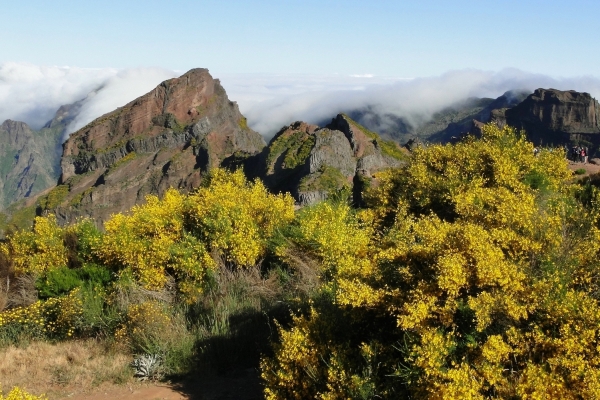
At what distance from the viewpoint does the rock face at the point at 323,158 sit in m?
62.9

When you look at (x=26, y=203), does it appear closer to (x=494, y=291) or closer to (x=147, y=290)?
(x=147, y=290)

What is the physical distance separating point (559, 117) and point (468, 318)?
4947 inches

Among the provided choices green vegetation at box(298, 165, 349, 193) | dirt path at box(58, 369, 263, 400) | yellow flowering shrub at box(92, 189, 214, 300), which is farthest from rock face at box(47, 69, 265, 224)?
dirt path at box(58, 369, 263, 400)

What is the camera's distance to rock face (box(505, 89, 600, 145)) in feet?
378

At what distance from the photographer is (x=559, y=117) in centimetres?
11925

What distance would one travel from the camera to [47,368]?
14.0 metres

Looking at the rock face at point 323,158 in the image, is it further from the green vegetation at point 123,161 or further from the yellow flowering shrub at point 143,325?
the green vegetation at point 123,161

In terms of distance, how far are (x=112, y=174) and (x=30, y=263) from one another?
307ft

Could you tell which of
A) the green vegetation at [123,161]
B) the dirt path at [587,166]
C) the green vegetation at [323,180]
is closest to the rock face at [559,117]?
the green vegetation at [323,180]

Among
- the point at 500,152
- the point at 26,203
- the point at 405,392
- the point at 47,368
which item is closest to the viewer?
the point at 405,392

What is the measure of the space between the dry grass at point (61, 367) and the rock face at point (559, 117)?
117m

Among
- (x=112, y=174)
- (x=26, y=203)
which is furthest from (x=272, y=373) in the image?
(x=26, y=203)

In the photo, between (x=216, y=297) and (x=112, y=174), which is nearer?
(x=216, y=297)

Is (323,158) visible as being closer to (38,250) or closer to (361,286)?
(38,250)
